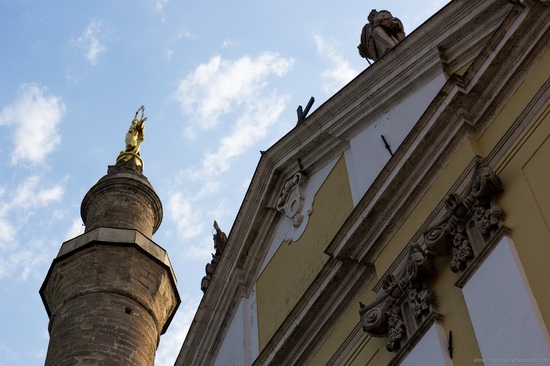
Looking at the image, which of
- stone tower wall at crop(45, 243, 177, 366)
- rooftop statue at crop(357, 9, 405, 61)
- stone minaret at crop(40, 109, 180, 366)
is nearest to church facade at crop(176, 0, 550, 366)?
rooftop statue at crop(357, 9, 405, 61)

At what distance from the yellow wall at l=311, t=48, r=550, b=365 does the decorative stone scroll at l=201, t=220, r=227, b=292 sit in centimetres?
491

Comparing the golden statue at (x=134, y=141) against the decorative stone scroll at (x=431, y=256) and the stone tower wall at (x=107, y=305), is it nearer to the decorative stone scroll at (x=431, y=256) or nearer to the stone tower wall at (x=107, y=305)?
the stone tower wall at (x=107, y=305)

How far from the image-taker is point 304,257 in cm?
1183

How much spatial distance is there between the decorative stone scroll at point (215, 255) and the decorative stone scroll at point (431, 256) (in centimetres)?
523

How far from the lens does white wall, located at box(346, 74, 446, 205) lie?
10812mm

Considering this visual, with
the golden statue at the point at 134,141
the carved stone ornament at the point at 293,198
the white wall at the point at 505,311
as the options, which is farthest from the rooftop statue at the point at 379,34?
the golden statue at the point at 134,141

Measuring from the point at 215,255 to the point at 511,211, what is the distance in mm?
7369

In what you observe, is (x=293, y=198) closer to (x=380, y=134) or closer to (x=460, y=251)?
(x=380, y=134)

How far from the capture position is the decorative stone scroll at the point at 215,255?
14484 mm

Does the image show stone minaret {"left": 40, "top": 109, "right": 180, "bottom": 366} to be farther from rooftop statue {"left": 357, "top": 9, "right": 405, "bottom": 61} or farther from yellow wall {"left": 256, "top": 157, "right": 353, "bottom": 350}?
rooftop statue {"left": 357, "top": 9, "right": 405, "bottom": 61}

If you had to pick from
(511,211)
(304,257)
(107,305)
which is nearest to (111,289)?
(107,305)

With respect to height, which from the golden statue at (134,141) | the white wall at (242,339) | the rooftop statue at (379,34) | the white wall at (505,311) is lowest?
the white wall at (505,311)

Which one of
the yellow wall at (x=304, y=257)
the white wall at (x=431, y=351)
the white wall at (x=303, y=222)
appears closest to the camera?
the white wall at (x=431, y=351)

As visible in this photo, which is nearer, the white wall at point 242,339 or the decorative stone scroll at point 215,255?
the white wall at point 242,339
